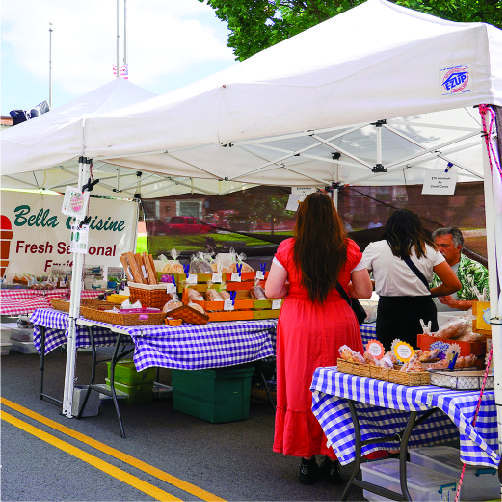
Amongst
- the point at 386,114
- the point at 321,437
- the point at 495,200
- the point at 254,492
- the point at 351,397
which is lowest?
the point at 254,492

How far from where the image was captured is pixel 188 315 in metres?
5.38

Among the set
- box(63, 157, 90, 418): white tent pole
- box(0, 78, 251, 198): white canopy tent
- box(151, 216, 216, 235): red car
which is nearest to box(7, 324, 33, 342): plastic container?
box(0, 78, 251, 198): white canopy tent

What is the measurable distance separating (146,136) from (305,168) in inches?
101

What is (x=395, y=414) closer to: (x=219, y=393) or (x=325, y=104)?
(x=325, y=104)

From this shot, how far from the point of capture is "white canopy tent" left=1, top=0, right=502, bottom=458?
300 cm

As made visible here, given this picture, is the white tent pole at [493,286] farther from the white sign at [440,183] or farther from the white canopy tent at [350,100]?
the white sign at [440,183]

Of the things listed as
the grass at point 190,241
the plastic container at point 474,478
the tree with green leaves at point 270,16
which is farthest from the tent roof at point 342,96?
the tree with green leaves at point 270,16

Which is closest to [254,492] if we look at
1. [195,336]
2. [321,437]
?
[321,437]

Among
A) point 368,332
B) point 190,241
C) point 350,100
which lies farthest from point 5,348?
point 350,100

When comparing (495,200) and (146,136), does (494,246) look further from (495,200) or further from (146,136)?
(146,136)

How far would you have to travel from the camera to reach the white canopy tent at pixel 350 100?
9.84 feet

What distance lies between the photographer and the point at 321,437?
399 cm

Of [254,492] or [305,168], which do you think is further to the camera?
[305,168]

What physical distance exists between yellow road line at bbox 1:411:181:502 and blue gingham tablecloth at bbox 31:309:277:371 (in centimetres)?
74
